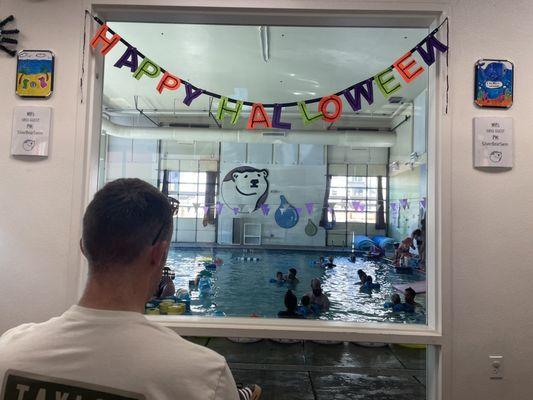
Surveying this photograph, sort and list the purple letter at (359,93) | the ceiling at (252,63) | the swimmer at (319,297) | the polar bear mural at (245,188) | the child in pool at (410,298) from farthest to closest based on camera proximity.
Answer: the polar bear mural at (245,188) → the ceiling at (252,63) → the swimmer at (319,297) → the child in pool at (410,298) → the purple letter at (359,93)

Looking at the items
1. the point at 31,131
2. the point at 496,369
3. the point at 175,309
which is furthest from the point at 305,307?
the point at 31,131

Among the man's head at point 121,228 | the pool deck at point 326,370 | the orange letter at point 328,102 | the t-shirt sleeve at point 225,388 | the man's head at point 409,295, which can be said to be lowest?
the pool deck at point 326,370

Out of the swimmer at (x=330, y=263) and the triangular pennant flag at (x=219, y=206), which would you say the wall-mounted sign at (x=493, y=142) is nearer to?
the triangular pennant flag at (x=219, y=206)

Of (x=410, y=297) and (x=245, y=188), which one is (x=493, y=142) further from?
(x=245, y=188)

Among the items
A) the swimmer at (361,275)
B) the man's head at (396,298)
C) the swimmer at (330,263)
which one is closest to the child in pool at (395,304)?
the man's head at (396,298)

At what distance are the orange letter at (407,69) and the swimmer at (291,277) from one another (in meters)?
1.66

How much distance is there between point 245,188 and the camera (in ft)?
9.93

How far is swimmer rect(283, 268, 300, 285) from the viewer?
9.95ft

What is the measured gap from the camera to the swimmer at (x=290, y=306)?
2.25 m

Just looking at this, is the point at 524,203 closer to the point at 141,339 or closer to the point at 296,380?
the point at 141,339

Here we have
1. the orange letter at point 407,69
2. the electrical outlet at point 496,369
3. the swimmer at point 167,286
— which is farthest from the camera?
the swimmer at point 167,286

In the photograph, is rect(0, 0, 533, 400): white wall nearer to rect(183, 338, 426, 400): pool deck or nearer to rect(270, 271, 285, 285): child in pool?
rect(183, 338, 426, 400): pool deck

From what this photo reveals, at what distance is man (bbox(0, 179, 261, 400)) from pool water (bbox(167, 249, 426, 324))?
1.51 metres

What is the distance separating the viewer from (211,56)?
4.16 metres
